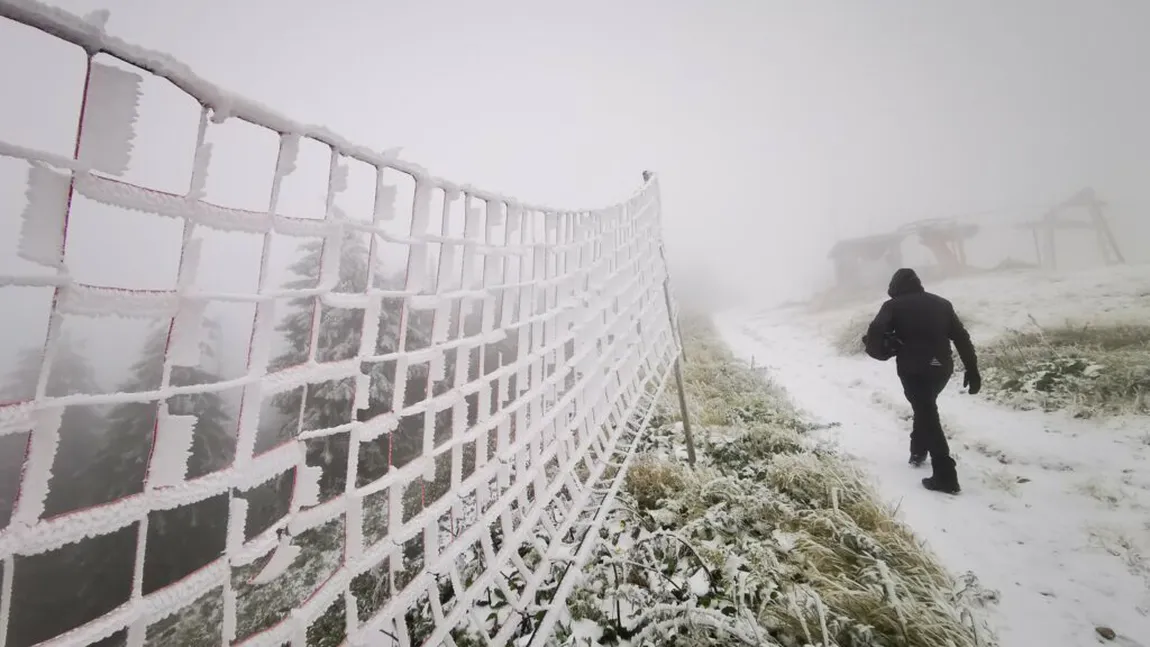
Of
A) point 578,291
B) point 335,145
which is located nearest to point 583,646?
point 578,291

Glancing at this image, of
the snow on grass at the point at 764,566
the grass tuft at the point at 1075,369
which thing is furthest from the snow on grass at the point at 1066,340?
the snow on grass at the point at 764,566

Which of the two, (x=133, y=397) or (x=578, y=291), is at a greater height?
(x=578, y=291)

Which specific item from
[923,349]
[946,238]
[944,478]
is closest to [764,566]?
[944,478]

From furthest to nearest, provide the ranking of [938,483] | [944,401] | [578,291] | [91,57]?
[944,401]
[938,483]
[578,291]
[91,57]

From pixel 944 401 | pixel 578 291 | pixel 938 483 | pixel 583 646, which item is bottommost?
pixel 583 646

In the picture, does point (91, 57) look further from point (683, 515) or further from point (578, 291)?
point (683, 515)

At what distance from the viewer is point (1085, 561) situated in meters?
2.86

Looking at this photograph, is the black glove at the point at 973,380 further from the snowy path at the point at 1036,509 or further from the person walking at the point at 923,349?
the snowy path at the point at 1036,509

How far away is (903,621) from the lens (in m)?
2.14

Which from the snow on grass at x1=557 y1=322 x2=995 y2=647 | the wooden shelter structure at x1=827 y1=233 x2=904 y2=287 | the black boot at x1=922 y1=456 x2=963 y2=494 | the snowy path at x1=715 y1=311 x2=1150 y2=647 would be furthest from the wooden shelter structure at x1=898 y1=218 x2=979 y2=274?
the snow on grass at x1=557 y1=322 x2=995 y2=647

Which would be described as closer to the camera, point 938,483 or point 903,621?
point 903,621

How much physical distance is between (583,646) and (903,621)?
159cm

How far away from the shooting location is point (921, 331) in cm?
433

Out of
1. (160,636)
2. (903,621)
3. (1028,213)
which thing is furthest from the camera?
(1028,213)
